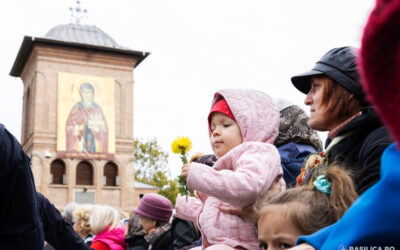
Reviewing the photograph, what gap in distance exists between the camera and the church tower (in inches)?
1486

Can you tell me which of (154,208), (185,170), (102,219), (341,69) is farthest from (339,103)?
(102,219)

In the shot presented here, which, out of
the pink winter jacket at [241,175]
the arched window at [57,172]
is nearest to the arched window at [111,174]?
the arched window at [57,172]

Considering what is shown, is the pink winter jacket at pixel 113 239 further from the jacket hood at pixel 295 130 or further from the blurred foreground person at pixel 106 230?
the jacket hood at pixel 295 130

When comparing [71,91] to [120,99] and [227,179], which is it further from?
[227,179]

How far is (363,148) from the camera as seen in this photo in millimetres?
1812

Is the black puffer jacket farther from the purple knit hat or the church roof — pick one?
the church roof

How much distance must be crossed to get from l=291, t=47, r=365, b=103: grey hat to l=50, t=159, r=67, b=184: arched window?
37.0 metres

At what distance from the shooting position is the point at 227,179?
2678mm

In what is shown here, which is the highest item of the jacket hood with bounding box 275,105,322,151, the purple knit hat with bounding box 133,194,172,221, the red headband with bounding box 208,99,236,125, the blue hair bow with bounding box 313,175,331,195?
the red headband with bounding box 208,99,236,125

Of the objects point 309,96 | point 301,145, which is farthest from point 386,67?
point 301,145

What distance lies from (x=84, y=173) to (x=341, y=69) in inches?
1493

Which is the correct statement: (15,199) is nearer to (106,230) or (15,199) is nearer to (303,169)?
(303,169)

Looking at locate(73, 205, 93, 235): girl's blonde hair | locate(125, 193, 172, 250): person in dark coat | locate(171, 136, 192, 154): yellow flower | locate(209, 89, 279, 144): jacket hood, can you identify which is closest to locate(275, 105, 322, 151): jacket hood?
locate(209, 89, 279, 144): jacket hood

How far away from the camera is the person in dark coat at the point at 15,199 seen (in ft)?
8.02
